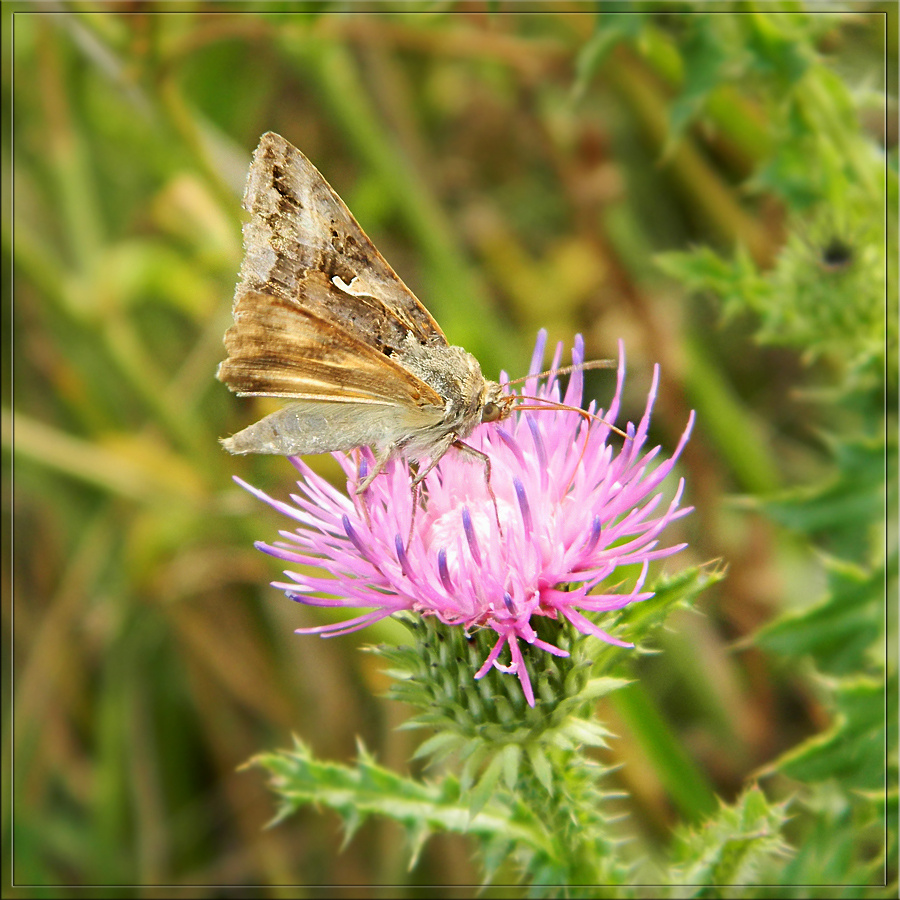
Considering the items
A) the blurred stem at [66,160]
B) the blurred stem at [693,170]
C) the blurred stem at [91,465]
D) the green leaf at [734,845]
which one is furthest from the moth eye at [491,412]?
the blurred stem at [66,160]

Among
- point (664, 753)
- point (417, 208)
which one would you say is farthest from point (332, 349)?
point (417, 208)

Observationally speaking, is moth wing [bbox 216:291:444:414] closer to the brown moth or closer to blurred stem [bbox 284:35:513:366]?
the brown moth

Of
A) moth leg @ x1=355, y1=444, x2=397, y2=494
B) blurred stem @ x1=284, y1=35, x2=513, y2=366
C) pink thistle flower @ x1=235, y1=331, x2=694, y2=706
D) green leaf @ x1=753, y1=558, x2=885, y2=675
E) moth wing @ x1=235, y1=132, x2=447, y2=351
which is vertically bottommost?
green leaf @ x1=753, y1=558, x2=885, y2=675

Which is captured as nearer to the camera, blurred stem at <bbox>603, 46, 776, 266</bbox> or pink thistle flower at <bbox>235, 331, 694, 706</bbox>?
pink thistle flower at <bbox>235, 331, 694, 706</bbox>

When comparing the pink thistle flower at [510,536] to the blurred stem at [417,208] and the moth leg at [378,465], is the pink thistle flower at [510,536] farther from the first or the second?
the blurred stem at [417,208]

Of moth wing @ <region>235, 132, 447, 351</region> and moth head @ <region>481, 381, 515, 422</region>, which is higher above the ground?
moth wing @ <region>235, 132, 447, 351</region>

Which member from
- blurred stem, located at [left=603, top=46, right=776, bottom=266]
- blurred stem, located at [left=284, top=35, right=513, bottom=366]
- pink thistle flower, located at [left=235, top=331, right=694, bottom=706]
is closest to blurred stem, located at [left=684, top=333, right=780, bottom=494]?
blurred stem, located at [left=603, top=46, right=776, bottom=266]
